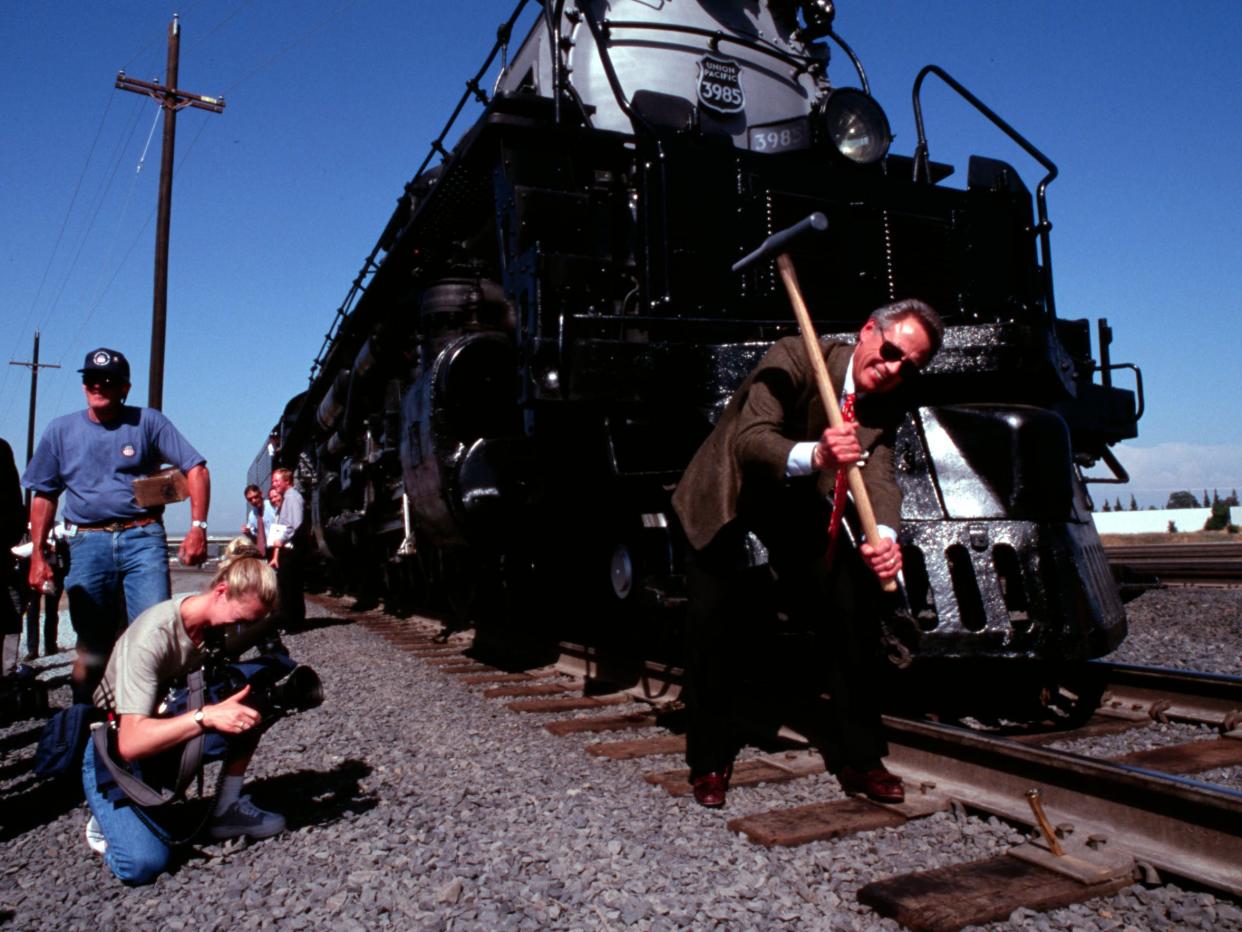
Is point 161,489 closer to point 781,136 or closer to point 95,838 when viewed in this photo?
point 95,838

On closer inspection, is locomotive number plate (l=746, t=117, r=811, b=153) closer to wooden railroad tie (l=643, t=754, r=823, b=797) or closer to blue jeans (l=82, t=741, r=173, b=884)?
wooden railroad tie (l=643, t=754, r=823, b=797)

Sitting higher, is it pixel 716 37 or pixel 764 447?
pixel 716 37

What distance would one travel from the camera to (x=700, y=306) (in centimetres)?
450

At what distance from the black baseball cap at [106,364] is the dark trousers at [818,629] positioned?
7.64 feet

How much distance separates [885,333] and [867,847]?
1.37 m

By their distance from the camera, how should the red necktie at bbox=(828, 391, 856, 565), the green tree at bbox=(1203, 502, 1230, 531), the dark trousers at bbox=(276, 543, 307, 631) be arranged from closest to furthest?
1. the red necktie at bbox=(828, 391, 856, 565)
2. the dark trousers at bbox=(276, 543, 307, 631)
3. the green tree at bbox=(1203, 502, 1230, 531)

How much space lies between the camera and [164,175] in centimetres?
1484

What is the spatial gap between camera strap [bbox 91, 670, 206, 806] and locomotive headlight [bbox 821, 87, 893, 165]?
158 inches

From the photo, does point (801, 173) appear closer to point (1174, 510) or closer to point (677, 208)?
point (677, 208)

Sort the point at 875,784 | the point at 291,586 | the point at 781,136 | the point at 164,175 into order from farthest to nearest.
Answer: the point at 164,175, the point at 291,586, the point at 781,136, the point at 875,784

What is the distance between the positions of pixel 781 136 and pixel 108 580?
3.96 metres

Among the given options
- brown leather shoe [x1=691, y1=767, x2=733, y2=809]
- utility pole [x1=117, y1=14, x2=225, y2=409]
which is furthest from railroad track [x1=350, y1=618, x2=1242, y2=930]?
utility pole [x1=117, y1=14, x2=225, y2=409]

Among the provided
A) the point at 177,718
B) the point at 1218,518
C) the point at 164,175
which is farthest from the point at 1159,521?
the point at 177,718

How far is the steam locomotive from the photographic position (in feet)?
11.5
